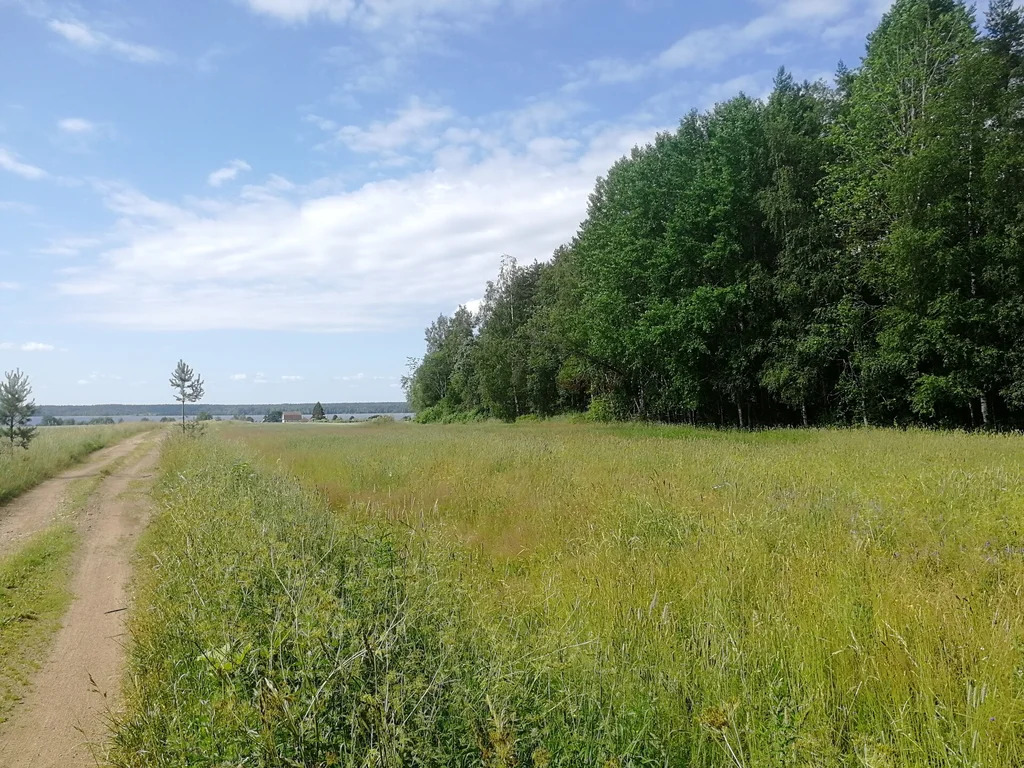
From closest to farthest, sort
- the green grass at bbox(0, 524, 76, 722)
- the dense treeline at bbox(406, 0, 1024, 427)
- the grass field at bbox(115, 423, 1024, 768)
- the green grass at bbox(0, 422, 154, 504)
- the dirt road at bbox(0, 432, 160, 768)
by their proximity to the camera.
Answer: the grass field at bbox(115, 423, 1024, 768) < the dirt road at bbox(0, 432, 160, 768) < the green grass at bbox(0, 524, 76, 722) < the green grass at bbox(0, 422, 154, 504) < the dense treeline at bbox(406, 0, 1024, 427)

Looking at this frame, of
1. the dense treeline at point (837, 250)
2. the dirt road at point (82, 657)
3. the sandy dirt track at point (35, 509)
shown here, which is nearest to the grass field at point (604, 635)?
the dirt road at point (82, 657)

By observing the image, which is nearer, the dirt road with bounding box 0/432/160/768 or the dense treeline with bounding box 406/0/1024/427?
the dirt road with bounding box 0/432/160/768

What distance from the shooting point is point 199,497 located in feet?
26.1

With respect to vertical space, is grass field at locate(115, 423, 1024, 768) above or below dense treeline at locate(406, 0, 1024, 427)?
below

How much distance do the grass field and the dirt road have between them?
1.15 feet

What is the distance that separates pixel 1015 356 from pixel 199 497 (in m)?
24.4

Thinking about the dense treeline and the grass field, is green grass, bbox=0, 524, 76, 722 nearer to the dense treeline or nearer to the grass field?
the grass field

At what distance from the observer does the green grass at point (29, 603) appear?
4.82 metres

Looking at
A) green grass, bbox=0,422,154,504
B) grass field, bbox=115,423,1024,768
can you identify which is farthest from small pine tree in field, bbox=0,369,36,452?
grass field, bbox=115,423,1024,768

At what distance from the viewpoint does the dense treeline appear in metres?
19.5

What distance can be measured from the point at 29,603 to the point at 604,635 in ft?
22.5

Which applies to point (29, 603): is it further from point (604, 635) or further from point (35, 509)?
point (35, 509)

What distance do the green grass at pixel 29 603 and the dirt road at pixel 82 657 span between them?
120 mm

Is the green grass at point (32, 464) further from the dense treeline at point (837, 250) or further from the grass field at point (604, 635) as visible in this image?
the dense treeline at point (837, 250)
